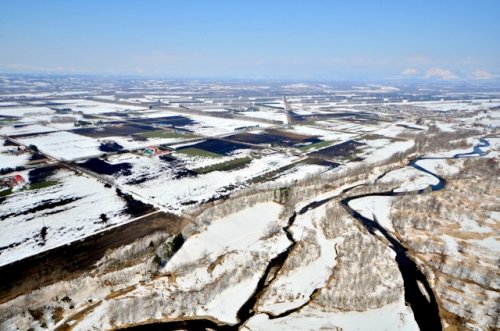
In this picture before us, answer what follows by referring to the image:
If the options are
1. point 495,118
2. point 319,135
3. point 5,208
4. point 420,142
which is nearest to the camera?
point 5,208

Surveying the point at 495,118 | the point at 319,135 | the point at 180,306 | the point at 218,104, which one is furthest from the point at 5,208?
the point at 495,118

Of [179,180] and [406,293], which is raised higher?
[179,180]

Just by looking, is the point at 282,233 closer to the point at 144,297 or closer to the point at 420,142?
the point at 144,297

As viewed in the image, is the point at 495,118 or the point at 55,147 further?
the point at 495,118

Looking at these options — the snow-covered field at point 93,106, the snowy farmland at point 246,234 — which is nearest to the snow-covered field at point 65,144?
the snowy farmland at point 246,234

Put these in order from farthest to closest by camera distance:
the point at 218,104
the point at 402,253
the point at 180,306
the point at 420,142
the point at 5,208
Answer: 1. the point at 218,104
2. the point at 420,142
3. the point at 5,208
4. the point at 402,253
5. the point at 180,306

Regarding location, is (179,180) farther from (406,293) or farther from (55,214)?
(406,293)

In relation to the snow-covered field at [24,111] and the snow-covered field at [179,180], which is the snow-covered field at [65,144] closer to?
the snow-covered field at [179,180]

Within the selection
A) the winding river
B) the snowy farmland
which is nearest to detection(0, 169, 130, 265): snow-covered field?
the snowy farmland

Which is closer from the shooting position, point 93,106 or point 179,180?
point 179,180

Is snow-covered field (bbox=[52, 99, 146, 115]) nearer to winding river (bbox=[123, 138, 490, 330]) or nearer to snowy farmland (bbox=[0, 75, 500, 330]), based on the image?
snowy farmland (bbox=[0, 75, 500, 330])

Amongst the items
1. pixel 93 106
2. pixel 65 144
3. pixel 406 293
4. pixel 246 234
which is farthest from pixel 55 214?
pixel 93 106
